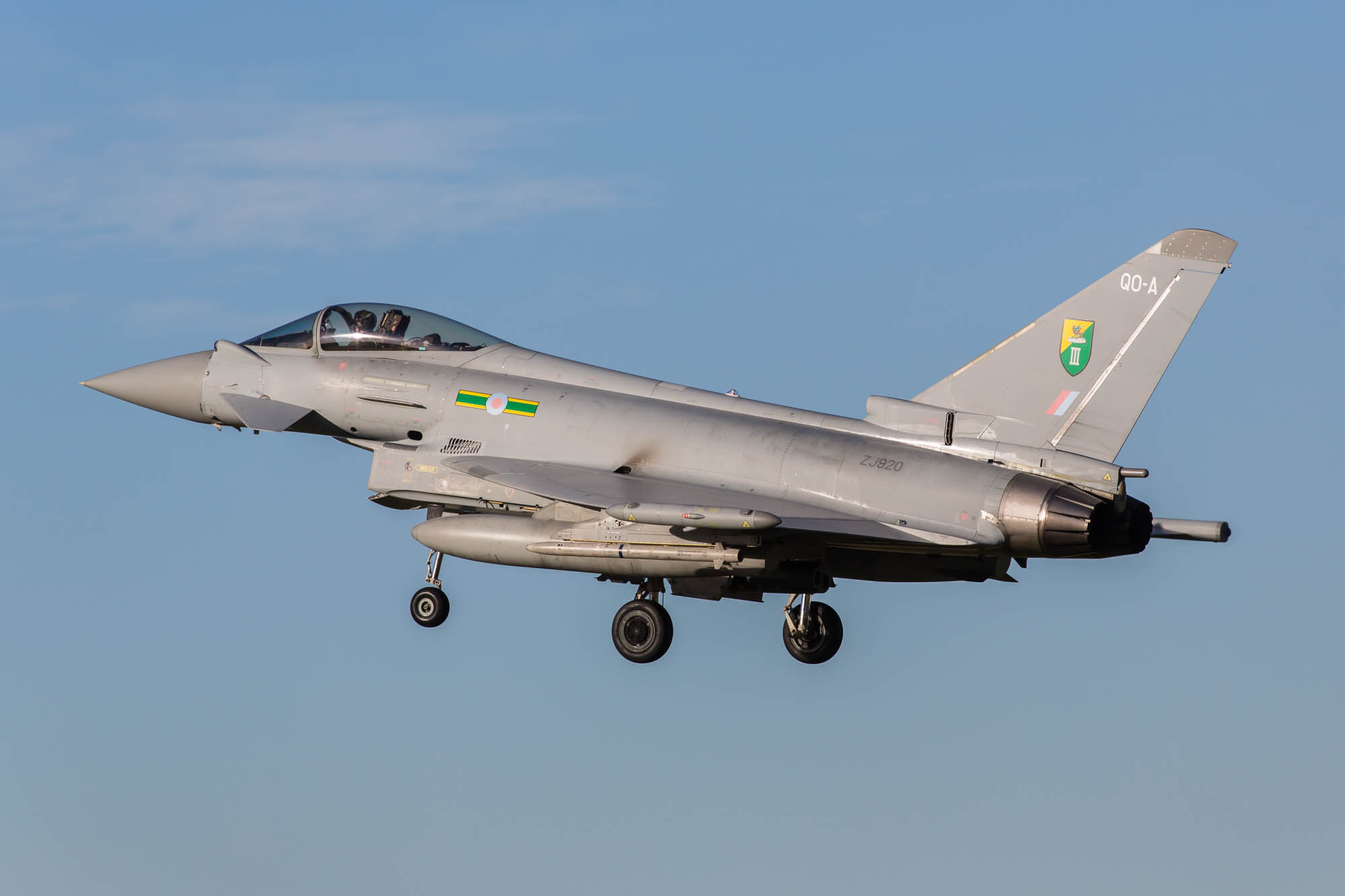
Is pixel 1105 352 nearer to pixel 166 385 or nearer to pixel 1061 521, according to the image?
pixel 1061 521

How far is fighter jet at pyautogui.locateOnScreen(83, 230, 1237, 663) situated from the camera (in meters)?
20.5

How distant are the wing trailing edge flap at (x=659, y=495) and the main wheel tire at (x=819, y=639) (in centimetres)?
292

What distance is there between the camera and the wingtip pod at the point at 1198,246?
21.0 metres

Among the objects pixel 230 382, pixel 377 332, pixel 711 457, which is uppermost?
pixel 377 332

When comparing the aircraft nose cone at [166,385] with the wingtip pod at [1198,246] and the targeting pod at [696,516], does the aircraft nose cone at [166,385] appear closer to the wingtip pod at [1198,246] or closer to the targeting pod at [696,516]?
the targeting pod at [696,516]

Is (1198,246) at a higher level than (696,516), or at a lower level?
higher

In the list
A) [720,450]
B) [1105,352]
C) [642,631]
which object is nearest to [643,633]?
[642,631]

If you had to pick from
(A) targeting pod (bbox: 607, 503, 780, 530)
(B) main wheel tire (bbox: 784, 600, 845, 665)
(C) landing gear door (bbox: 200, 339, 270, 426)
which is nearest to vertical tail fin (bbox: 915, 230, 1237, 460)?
(A) targeting pod (bbox: 607, 503, 780, 530)

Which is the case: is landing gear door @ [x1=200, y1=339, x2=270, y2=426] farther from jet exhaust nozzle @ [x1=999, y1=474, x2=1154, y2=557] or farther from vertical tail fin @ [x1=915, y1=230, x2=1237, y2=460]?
jet exhaust nozzle @ [x1=999, y1=474, x2=1154, y2=557]

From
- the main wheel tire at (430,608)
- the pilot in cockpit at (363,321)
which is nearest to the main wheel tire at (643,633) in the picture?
the main wheel tire at (430,608)

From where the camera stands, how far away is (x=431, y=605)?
23.6m

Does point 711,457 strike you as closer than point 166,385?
Yes

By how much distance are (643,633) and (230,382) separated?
673cm

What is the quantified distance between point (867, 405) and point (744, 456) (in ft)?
5.26
